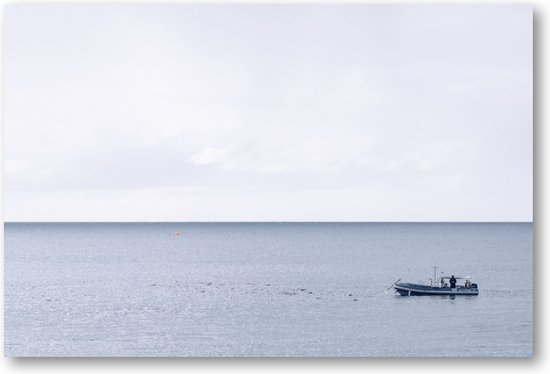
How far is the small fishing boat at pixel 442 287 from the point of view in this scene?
34.8 feet

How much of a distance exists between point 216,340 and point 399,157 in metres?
2.99

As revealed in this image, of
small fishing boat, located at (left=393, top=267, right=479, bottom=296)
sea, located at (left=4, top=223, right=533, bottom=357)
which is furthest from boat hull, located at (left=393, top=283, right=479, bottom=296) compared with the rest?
sea, located at (left=4, top=223, right=533, bottom=357)

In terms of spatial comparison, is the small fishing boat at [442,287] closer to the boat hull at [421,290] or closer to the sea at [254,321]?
the boat hull at [421,290]

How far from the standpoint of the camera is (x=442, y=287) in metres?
11.6


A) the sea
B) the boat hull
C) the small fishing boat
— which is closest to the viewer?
the sea

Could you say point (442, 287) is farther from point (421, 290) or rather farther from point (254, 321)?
point (254, 321)

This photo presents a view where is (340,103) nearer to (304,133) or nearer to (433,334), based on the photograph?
(304,133)

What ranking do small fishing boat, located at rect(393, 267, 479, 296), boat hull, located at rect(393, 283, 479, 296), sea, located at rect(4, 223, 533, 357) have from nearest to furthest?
1. sea, located at rect(4, 223, 533, 357)
2. small fishing boat, located at rect(393, 267, 479, 296)
3. boat hull, located at rect(393, 283, 479, 296)

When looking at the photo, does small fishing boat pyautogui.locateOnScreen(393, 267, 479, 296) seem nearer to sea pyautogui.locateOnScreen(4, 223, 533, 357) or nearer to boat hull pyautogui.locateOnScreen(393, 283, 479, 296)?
boat hull pyautogui.locateOnScreen(393, 283, 479, 296)

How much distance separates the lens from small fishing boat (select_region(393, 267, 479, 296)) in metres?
10.6

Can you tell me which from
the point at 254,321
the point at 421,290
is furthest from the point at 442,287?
the point at 254,321

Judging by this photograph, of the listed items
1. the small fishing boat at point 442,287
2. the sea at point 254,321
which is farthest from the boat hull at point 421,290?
A: the sea at point 254,321

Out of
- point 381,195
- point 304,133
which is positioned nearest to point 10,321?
point 304,133

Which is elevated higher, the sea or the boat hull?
the boat hull
